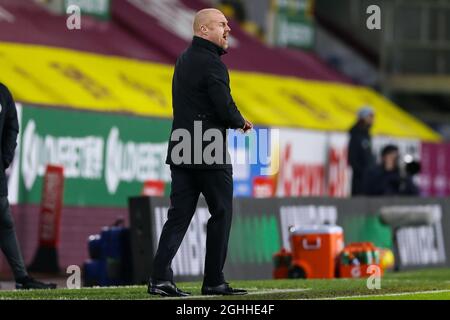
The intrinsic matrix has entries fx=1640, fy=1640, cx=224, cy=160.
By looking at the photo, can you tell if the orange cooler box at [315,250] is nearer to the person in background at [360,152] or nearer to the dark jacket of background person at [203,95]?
the dark jacket of background person at [203,95]

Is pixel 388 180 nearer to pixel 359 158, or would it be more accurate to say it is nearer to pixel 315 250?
pixel 359 158

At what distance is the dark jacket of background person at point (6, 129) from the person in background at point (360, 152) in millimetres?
10383

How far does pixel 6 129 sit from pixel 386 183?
10.1 meters

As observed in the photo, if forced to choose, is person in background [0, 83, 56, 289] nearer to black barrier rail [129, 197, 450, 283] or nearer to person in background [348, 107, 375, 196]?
black barrier rail [129, 197, 450, 283]

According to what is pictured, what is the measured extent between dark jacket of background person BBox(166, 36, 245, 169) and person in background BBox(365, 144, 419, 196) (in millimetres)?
11056

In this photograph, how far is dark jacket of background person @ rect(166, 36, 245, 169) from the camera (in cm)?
1216

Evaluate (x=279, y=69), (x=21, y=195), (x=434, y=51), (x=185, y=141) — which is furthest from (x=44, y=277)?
(x=434, y=51)

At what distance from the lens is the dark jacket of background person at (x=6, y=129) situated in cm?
1422

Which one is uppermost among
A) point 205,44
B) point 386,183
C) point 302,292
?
point 205,44

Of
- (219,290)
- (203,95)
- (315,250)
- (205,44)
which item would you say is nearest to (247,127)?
(203,95)

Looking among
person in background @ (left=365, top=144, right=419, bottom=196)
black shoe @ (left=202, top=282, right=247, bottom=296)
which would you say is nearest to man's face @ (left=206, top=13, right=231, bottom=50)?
black shoe @ (left=202, top=282, right=247, bottom=296)

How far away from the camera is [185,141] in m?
12.1

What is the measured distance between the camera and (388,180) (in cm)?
2352

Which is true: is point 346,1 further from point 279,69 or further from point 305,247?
point 305,247
